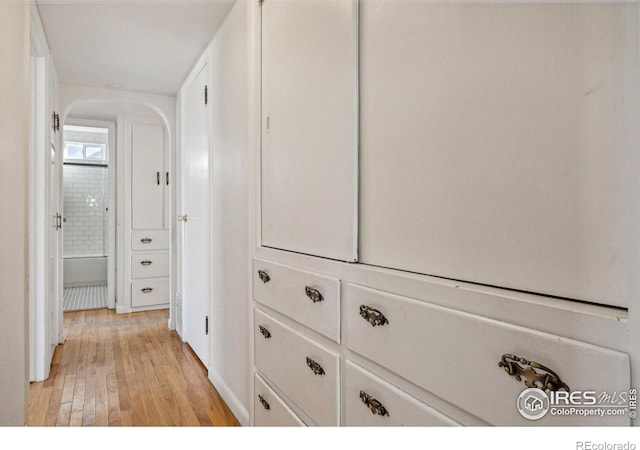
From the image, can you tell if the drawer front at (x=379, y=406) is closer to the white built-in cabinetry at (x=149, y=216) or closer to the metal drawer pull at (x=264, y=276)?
the metal drawer pull at (x=264, y=276)

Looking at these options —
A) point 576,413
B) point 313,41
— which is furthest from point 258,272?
point 576,413

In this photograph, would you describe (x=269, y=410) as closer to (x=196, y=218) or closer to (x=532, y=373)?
(x=532, y=373)

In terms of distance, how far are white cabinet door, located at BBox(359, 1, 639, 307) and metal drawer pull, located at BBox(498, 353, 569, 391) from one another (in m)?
0.11

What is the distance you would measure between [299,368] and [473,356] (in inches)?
27.9

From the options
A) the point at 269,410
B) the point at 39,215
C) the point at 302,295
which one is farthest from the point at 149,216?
the point at 302,295

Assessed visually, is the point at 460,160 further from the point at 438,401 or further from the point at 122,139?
the point at 122,139

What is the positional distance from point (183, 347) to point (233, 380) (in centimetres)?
125

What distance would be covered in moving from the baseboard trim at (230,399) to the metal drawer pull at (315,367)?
0.88m

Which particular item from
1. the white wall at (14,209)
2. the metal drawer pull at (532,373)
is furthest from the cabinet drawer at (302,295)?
the white wall at (14,209)

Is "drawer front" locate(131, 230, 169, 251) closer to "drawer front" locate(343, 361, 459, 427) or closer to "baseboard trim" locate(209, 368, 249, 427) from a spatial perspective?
"baseboard trim" locate(209, 368, 249, 427)

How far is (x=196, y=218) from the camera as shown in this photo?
9.47ft

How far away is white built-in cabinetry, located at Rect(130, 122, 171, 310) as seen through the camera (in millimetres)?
4246

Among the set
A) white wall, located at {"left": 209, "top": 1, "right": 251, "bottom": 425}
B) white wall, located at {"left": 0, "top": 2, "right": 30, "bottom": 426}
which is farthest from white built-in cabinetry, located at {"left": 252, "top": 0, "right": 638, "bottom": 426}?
white wall, located at {"left": 0, "top": 2, "right": 30, "bottom": 426}
